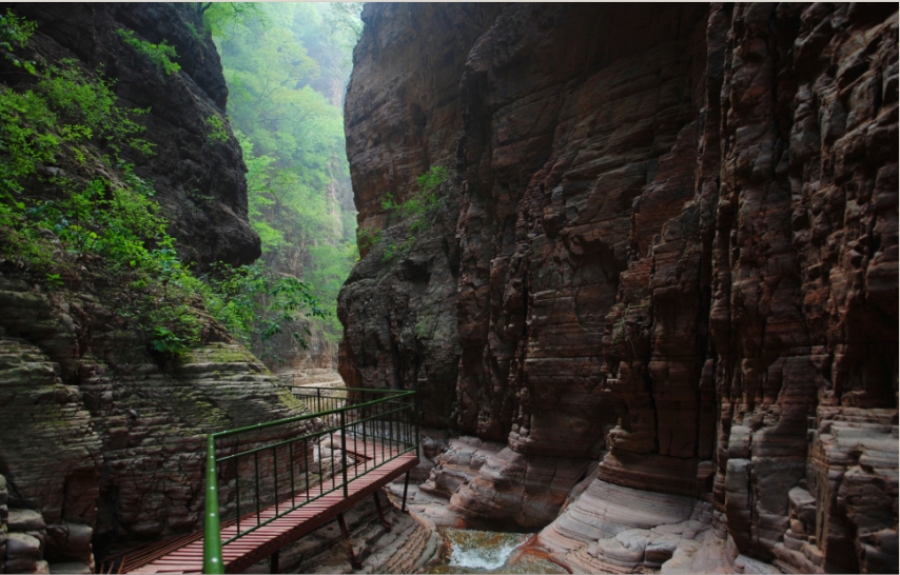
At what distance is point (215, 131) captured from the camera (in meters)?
16.5

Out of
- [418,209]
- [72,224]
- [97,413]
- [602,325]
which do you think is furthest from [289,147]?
[97,413]

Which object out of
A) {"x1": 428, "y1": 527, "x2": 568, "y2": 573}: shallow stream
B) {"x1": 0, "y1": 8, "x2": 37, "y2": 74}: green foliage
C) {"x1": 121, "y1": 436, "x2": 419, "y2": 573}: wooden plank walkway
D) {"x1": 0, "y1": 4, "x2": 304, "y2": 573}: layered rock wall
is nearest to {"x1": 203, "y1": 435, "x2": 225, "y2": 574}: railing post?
{"x1": 121, "y1": 436, "x2": 419, "y2": 573}: wooden plank walkway

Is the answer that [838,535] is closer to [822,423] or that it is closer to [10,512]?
[822,423]

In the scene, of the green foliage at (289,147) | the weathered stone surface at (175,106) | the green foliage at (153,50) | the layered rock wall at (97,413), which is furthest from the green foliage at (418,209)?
the green foliage at (289,147)

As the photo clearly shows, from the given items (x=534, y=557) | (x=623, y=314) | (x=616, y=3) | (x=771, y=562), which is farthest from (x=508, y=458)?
(x=616, y=3)

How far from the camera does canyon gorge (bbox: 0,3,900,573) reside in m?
4.50

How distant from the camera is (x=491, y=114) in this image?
12766mm

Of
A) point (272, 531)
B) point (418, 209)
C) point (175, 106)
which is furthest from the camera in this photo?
point (418, 209)

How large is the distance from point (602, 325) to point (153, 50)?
610 inches

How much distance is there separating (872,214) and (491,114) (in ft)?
32.1

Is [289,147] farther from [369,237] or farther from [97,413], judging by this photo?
[97,413]

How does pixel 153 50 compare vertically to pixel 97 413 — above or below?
above

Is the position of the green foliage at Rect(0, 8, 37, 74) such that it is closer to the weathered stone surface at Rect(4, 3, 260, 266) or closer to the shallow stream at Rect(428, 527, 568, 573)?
the weathered stone surface at Rect(4, 3, 260, 266)

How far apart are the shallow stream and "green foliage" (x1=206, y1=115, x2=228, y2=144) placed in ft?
47.0
